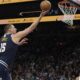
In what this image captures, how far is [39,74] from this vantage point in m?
18.6

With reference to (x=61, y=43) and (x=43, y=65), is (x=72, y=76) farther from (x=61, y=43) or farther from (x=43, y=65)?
(x=61, y=43)

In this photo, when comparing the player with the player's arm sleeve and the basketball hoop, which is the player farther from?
the basketball hoop

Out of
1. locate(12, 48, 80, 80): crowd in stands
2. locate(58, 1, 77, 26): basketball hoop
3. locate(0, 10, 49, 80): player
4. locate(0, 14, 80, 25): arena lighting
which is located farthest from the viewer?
locate(0, 14, 80, 25): arena lighting

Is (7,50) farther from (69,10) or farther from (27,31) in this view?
(69,10)

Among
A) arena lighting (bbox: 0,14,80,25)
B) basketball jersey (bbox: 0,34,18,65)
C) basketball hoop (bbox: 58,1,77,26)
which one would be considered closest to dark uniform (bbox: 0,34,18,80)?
basketball jersey (bbox: 0,34,18,65)

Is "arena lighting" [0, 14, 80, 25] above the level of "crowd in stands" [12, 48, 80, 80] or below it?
above

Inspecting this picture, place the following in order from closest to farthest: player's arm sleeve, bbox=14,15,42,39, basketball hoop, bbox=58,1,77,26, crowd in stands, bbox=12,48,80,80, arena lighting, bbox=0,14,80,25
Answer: player's arm sleeve, bbox=14,15,42,39, basketball hoop, bbox=58,1,77,26, crowd in stands, bbox=12,48,80,80, arena lighting, bbox=0,14,80,25

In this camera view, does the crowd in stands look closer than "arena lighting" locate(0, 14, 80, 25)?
Yes

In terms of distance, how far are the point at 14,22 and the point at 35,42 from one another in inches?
126

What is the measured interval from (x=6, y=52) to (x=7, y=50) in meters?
0.04

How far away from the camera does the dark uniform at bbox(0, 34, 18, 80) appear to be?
22.3 ft

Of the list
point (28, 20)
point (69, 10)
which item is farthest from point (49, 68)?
point (69, 10)

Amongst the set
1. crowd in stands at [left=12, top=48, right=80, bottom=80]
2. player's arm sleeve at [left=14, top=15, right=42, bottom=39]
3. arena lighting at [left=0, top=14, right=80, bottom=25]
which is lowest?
crowd in stands at [left=12, top=48, right=80, bottom=80]

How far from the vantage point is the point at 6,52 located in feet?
22.5
